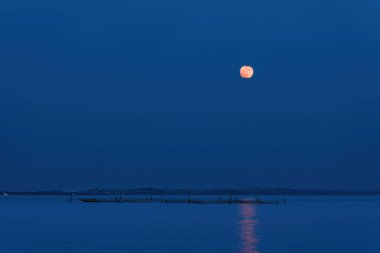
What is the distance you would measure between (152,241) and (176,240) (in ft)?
7.72

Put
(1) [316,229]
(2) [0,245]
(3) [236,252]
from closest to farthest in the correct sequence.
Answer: (3) [236,252] < (2) [0,245] < (1) [316,229]

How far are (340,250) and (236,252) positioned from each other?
9118mm

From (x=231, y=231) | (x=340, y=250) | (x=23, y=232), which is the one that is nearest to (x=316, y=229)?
(x=231, y=231)

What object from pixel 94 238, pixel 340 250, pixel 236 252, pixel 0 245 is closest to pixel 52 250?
pixel 0 245

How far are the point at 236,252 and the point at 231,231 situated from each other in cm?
1890

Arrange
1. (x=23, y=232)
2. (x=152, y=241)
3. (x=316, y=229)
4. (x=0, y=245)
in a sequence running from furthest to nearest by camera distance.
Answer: (x=316, y=229) → (x=23, y=232) → (x=152, y=241) → (x=0, y=245)

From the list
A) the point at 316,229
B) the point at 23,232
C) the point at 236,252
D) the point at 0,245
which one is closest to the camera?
the point at 236,252

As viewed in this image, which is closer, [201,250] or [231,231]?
[201,250]

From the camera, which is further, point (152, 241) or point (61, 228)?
point (61, 228)

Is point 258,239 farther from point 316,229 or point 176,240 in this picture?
point 316,229

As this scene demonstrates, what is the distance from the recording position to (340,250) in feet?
151

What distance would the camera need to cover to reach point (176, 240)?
52.7m

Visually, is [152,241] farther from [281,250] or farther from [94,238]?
[281,250]

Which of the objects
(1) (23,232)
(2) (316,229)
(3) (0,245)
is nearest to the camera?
(3) (0,245)
